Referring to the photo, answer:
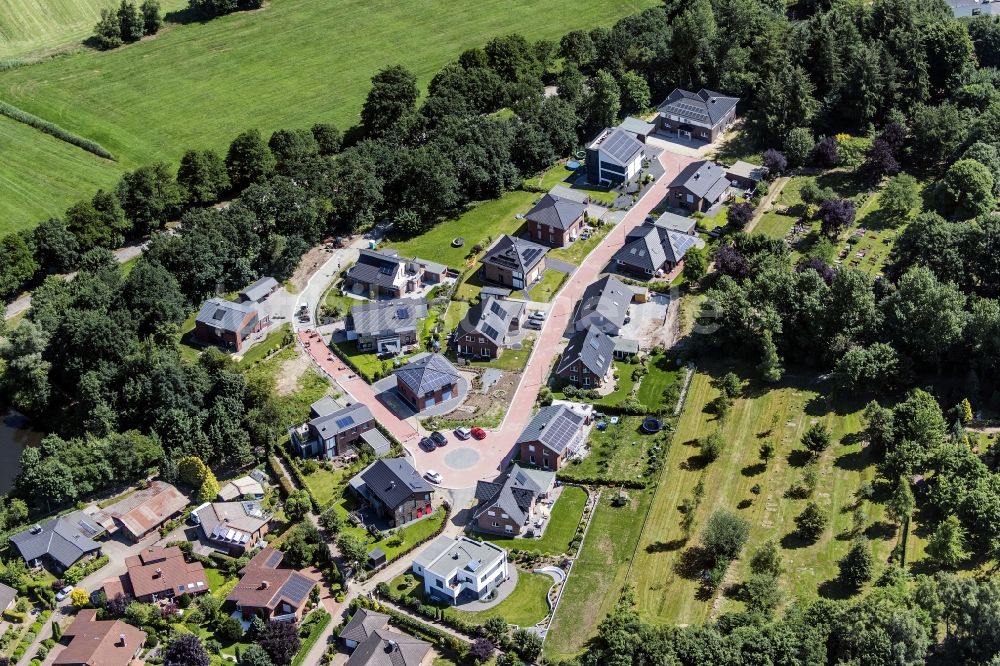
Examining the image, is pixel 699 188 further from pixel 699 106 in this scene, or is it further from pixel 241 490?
pixel 241 490

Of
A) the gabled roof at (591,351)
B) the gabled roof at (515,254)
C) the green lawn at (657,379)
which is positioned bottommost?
the green lawn at (657,379)

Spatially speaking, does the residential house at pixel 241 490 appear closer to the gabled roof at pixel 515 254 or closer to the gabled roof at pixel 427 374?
the gabled roof at pixel 427 374

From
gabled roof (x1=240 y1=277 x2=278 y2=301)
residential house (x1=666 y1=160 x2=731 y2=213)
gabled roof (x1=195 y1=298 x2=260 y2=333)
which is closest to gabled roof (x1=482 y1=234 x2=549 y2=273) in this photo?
residential house (x1=666 y1=160 x2=731 y2=213)

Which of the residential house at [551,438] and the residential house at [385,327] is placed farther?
the residential house at [385,327]

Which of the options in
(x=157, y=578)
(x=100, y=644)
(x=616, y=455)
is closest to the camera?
(x=100, y=644)

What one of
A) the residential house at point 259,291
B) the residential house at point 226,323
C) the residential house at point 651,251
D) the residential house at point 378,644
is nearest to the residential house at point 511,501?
the residential house at point 378,644

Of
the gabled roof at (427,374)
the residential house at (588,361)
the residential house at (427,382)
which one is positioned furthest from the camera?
the residential house at (588,361)

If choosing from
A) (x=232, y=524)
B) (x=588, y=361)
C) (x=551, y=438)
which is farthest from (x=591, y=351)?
(x=232, y=524)
